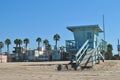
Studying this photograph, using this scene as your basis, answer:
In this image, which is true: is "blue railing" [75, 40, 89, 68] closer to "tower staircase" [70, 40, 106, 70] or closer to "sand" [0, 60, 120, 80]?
"tower staircase" [70, 40, 106, 70]

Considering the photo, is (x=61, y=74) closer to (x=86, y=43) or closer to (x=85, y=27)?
(x=86, y=43)

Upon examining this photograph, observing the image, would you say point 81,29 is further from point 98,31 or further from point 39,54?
point 39,54

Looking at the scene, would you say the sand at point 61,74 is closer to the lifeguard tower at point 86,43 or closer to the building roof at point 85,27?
the lifeguard tower at point 86,43

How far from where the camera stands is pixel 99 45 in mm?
39625

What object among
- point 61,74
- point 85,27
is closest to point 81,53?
point 85,27

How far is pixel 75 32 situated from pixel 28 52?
294 ft

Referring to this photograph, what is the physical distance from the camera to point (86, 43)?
3709 centimetres

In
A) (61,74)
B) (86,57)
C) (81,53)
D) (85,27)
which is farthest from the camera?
(85,27)

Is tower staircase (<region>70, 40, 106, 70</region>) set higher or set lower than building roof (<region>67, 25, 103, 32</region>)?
lower

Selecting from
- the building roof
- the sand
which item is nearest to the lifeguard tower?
the building roof

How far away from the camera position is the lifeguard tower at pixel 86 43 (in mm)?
36188

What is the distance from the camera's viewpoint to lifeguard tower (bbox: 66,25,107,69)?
36188 millimetres

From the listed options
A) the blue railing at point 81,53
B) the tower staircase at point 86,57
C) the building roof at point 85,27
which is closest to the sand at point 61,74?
the tower staircase at point 86,57

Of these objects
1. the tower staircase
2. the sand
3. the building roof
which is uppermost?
the building roof
